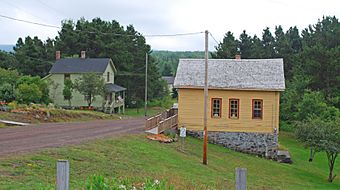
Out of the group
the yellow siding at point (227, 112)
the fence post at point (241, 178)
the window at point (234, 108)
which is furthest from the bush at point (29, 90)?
the fence post at point (241, 178)

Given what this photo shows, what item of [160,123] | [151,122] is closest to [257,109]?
[160,123]

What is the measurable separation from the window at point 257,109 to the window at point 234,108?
1.09 meters

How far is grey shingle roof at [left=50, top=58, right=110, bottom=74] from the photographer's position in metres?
57.9

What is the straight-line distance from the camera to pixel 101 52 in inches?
2798

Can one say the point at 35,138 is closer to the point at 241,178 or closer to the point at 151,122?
the point at 151,122

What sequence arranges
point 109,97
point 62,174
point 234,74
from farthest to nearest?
point 109,97 → point 234,74 → point 62,174

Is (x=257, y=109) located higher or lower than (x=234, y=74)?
lower

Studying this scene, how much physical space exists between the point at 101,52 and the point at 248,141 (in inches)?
1682

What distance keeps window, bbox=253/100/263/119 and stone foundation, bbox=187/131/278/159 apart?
117 cm

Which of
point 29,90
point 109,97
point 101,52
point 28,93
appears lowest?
point 109,97

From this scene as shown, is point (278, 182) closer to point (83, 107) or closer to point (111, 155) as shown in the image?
point (111, 155)

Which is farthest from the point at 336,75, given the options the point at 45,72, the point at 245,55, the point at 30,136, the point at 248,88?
the point at 45,72

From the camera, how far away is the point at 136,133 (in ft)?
90.9

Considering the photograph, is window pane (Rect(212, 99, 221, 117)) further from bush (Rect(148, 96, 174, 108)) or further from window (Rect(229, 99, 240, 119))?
bush (Rect(148, 96, 174, 108))
